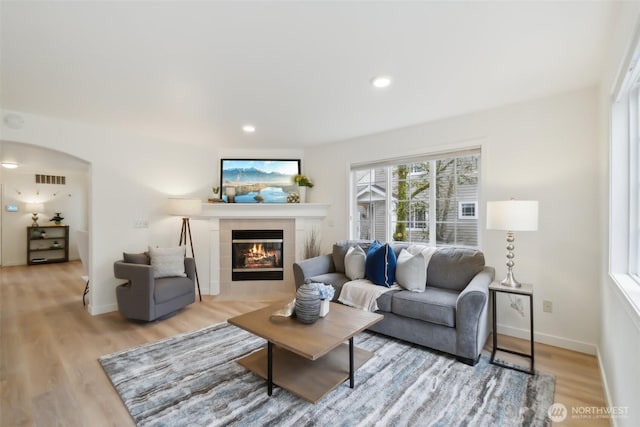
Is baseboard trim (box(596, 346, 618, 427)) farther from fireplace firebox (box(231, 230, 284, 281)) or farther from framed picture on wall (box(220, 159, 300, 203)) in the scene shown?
framed picture on wall (box(220, 159, 300, 203))

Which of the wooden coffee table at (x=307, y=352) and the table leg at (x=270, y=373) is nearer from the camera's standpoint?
the wooden coffee table at (x=307, y=352)

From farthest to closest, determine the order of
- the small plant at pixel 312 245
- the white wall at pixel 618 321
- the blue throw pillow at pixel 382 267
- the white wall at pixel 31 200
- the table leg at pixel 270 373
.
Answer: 1. the white wall at pixel 31 200
2. the small plant at pixel 312 245
3. the blue throw pillow at pixel 382 267
4. the table leg at pixel 270 373
5. the white wall at pixel 618 321

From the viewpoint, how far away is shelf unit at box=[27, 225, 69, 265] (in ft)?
23.2

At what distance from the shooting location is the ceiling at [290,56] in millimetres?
1612

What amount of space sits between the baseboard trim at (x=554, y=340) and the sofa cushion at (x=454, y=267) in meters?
0.70

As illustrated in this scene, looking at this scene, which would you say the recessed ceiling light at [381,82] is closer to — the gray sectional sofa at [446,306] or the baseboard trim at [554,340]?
the gray sectional sofa at [446,306]

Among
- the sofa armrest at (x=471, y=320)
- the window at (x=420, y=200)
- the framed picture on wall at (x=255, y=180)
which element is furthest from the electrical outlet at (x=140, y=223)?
the sofa armrest at (x=471, y=320)

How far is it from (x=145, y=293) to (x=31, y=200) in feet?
22.0

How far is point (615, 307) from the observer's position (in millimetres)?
1775

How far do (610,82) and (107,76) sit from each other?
Result: 3.73 metres

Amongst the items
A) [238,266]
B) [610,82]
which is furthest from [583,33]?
[238,266]

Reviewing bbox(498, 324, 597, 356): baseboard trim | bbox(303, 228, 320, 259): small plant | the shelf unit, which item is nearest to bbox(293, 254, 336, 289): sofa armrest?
bbox(303, 228, 320, 259): small plant

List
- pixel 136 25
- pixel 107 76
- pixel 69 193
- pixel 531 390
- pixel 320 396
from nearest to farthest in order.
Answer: pixel 136 25 < pixel 320 396 < pixel 531 390 < pixel 107 76 < pixel 69 193

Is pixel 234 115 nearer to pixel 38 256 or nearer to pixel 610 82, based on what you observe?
pixel 610 82
